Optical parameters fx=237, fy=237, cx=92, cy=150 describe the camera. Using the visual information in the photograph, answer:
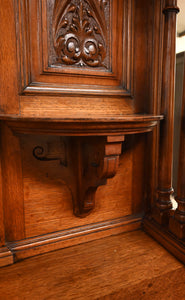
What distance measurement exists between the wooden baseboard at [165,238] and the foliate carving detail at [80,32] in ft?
3.23

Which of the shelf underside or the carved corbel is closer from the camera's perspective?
the shelf underside

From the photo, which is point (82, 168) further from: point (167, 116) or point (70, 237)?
point (167, 116)

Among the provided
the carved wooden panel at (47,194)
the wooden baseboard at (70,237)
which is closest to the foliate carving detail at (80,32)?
the carved wooden panel at (47,194)

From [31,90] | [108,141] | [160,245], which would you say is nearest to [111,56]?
[31,90]

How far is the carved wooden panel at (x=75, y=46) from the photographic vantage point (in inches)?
45.1

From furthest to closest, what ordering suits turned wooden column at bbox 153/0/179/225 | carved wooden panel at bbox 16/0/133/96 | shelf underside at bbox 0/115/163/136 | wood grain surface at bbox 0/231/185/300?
turned wooden column at bbox 153/0/179/225, carved wooden panel at bbox 16/0/133/96, wood grain surface at bbox 0/231/185/300, shelf underside at bbox 0/115/163/136

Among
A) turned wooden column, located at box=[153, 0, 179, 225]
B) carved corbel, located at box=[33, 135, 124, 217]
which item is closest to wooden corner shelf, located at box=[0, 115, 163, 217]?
carved corbel, located at box=[33, 135, 124, 217]

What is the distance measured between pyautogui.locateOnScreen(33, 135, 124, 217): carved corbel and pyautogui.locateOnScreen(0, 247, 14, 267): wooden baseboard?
0.39 metres

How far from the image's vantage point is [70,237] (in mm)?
1333

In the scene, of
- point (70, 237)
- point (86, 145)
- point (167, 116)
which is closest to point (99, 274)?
point (70, 237)

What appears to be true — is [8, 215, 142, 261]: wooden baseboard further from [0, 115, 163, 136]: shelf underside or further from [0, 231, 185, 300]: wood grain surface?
[0, 115, 163, 136]: shelf underside

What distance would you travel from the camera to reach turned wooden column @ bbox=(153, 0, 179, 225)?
1281mm

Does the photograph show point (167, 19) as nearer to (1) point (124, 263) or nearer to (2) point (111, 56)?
(2) point (111, 56)

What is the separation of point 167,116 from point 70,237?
0.88m
